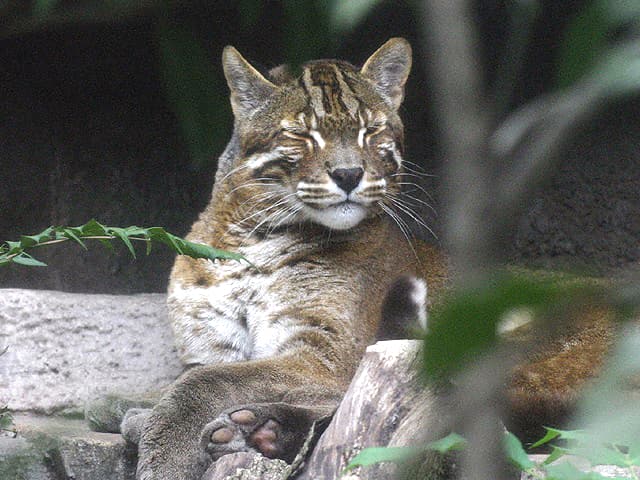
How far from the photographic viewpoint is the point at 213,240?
5328 millimetres

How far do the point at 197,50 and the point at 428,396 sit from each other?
2.12 metres

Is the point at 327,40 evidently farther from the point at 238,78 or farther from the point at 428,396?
the point at 238,78

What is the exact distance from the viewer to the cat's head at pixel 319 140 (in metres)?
4.85

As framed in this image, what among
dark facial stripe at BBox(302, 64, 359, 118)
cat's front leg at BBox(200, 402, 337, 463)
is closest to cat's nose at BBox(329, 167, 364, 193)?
dark facial stripe at BBox(302, 64, 359, 118)

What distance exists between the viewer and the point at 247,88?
17.3ft

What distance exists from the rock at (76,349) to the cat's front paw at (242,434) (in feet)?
6.48

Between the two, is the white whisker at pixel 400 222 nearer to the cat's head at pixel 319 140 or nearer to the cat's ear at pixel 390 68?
the cat's head at pixel 319 140

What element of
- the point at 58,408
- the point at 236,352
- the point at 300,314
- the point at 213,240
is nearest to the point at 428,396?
the point at 300,314

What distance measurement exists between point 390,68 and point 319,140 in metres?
0.72

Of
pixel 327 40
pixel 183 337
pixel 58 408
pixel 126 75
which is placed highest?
pixel 126 75

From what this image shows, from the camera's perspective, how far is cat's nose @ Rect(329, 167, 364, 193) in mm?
4766

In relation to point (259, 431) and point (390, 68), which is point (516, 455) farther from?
point (390, 68)

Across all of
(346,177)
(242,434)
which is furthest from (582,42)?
(346,177)

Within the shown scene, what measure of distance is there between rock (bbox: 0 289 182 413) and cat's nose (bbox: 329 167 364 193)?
5.72 ft
